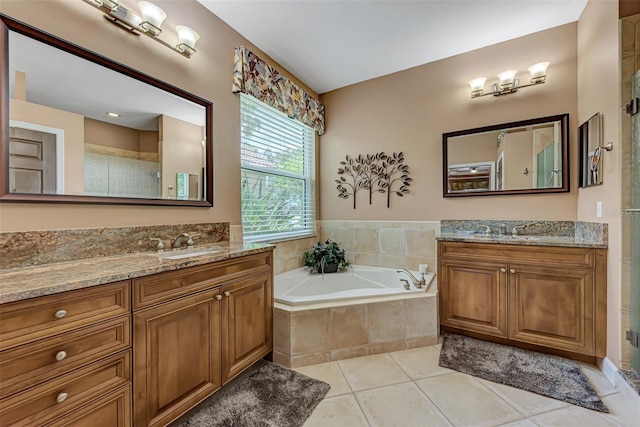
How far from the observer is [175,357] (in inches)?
50.9

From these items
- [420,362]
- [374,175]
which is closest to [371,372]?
[420,362]

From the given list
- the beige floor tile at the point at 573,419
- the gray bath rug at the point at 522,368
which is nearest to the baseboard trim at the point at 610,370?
the gray bath rug at the point at 522,368

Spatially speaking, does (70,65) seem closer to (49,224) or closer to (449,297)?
(49,224)

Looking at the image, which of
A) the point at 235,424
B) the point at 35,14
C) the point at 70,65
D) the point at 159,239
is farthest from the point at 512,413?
the point at 35,14

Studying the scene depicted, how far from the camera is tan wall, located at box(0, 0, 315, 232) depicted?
4.13 feet

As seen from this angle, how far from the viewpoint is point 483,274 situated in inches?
85.4

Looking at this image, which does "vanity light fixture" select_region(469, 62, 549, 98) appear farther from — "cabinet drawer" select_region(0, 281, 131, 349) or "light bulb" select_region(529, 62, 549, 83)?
"cabinet drawer" select_region(0, 281, 131, 349)

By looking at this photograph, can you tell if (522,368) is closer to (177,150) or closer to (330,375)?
(330,375)

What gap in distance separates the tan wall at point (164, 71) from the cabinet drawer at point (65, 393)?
2.40 feet

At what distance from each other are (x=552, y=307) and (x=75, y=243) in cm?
305

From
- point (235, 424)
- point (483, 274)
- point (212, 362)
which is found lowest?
point (235, 424)

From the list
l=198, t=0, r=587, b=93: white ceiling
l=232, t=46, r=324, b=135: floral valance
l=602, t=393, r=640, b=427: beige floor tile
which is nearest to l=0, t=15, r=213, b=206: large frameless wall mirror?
l=232, t=46, r=324, b=135: floral valance

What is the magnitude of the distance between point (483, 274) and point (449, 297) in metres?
0.34

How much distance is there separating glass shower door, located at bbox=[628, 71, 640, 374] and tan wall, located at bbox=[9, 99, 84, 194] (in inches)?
122
